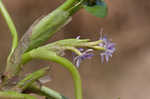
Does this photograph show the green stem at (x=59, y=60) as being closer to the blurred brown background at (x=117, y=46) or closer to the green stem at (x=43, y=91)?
the green stem at (x=43, y=91)

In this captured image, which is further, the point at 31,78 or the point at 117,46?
the point at 117,46

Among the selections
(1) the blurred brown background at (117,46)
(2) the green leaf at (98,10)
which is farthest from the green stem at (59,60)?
(1) the blurred brown background at (117,46)

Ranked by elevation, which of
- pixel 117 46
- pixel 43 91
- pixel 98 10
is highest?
pixel 98 10

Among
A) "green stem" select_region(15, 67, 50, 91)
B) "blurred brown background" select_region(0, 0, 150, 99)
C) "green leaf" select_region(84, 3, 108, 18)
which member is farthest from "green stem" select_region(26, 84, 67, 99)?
"blurred brown background" select_region(0, 0, 150, 99)

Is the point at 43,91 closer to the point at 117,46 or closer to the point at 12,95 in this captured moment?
the point at 12,95

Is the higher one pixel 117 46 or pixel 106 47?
pixel 106 47

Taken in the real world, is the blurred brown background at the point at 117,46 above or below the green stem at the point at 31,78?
below

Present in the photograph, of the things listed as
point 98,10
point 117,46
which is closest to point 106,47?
point 98,10
